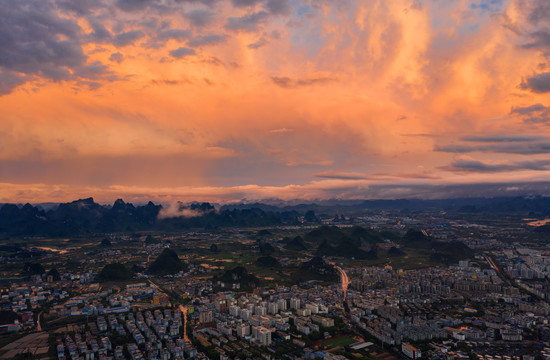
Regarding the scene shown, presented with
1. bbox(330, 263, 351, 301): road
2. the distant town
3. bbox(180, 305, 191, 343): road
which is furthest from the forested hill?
bbox(180, 305, 191, 343): road

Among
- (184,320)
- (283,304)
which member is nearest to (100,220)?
(184,320)

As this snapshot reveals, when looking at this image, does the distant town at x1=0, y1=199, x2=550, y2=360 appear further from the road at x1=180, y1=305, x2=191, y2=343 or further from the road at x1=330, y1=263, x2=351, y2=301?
the road at x1=330, y1=263, x2=351, y2=301

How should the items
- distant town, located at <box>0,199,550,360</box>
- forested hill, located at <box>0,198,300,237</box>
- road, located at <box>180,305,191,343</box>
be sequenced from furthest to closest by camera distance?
forested hill, located at <box>0,198,300,237</box>, road, located at <box>180,305,191,343</box>, distant town, located at <box>0,199,550,360</box>

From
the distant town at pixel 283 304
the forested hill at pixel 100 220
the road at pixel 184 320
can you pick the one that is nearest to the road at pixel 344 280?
the distant town at pixel 283 304

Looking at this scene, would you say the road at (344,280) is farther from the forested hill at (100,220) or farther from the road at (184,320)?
the forested hill at (100,220)

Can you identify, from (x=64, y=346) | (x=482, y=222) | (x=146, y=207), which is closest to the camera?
(x=64, y=346)

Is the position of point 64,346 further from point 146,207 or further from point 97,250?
point 146,207

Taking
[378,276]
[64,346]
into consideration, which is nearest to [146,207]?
[378,276]

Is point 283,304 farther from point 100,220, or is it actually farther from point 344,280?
point 100,220
